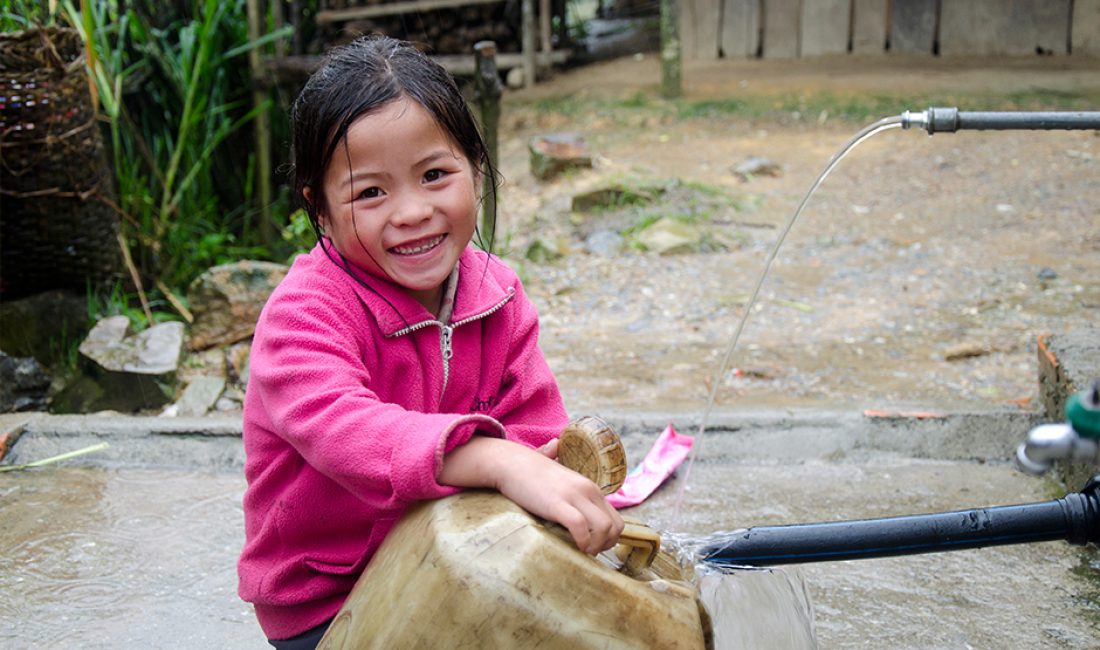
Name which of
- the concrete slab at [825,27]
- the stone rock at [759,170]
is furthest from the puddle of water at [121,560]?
the concrete slab at [825,27]

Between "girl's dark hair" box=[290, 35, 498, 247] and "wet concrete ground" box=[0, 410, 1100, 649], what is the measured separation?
3.42 ft

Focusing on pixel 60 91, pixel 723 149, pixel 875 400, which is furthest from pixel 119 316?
pixel 723 149

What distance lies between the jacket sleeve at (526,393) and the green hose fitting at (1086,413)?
2.70ft

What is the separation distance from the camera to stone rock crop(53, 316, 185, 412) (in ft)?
13.0

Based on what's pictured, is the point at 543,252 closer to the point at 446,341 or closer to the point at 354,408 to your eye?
the point at 446,341

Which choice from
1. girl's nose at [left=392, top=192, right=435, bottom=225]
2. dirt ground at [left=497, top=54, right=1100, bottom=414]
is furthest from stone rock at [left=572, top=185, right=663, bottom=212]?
girl's nose at [left=392, top=192, right=435, bottom=225]

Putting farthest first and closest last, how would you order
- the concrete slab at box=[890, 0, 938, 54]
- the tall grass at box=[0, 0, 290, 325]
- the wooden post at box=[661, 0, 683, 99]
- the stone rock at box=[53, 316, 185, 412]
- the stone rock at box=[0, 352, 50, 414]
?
1. the concrete slab at box=[890, 0, 938, 54]
2. the wooden post at box=[661, 0, 683, 99]
3. the tall grass at box=[0, 0, 290, 325]
4. the stone rock at box=[53, 316, 185, 412]
5. the stone rock at box=[0, 352, 50, 414]

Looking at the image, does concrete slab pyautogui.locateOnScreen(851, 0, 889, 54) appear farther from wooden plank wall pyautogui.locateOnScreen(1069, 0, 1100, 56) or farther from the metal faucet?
the metal faucet

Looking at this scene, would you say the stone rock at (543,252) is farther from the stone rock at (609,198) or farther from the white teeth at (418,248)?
the white teeth at (418,248)

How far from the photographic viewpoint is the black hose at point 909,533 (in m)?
1.54

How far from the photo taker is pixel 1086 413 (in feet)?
3.16

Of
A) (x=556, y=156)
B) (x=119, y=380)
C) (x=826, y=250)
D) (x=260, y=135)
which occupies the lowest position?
(x=826, y=250)

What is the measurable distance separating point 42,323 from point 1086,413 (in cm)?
421

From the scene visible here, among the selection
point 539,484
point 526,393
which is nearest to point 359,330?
point 526,393
